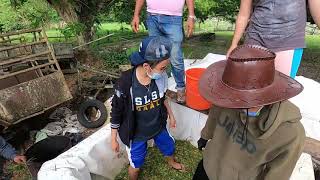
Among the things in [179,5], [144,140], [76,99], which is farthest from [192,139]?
[76,99]

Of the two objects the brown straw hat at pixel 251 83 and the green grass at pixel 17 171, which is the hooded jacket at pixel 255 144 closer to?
the brown straw hat at pixel 251 83

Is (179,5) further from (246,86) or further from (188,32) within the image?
(246,86)

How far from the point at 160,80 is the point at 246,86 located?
129 centimetres

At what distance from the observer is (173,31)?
10.4 feet

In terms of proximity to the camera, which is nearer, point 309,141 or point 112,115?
point 112,115

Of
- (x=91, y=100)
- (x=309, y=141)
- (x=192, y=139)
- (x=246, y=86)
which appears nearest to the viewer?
(x=246, y=86)

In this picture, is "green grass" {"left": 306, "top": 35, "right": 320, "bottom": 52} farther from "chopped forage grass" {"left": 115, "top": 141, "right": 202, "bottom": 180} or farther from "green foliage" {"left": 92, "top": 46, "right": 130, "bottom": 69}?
"chopped forage grass" {"left": 115, "top": 141, "right": 202, "bottom": 180}

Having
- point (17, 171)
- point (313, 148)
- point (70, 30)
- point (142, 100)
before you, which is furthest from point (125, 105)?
point (70, 30)

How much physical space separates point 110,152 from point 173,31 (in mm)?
1416

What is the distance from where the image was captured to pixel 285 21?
85.1 inches

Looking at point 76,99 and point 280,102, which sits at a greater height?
point 280,102

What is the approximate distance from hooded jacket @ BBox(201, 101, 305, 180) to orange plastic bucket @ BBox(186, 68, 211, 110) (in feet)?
3.71

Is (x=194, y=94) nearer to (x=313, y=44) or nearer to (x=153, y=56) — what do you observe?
(x=153, y=56)

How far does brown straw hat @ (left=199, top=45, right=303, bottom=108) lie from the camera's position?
1394mm
